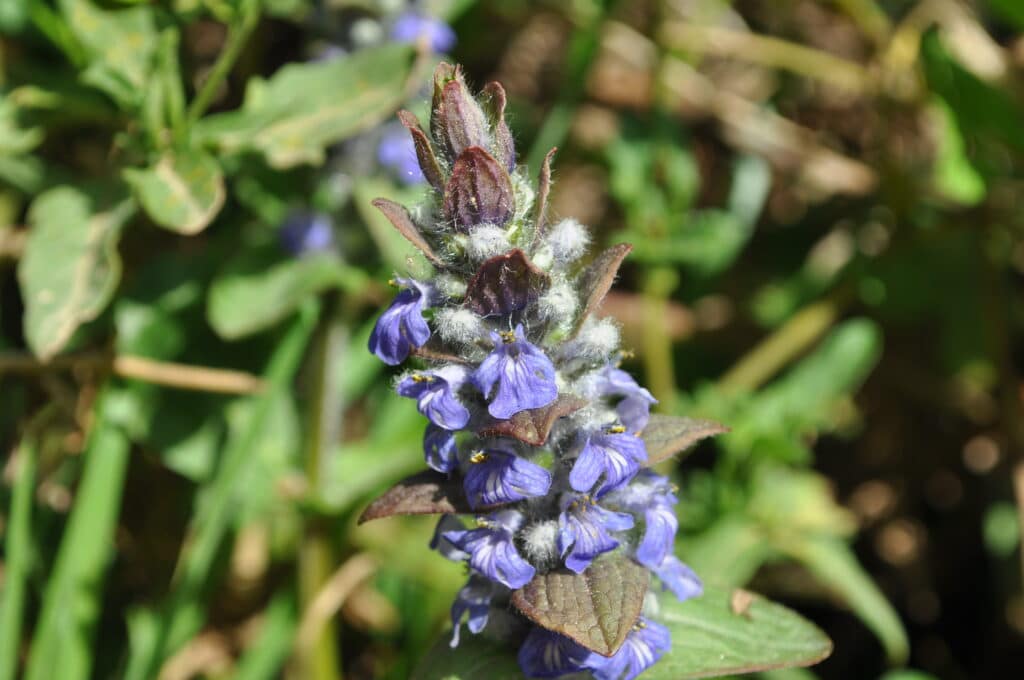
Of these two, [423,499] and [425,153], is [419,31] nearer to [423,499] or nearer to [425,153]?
[425,153]

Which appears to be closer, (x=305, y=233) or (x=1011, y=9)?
(x=305, y=233)

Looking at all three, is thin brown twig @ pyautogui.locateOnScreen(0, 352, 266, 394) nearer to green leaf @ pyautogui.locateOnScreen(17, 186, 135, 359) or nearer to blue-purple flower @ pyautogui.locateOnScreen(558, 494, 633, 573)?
green leaf @ pyautogui.locateOnScreen(17, 186, 135, 359)

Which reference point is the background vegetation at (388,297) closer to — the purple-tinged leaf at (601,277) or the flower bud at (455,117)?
the flower bud at (455,117)

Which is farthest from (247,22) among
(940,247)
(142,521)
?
(940,247)

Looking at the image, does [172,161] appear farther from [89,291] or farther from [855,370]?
[855,370]

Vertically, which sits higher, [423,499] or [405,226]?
[405,226]

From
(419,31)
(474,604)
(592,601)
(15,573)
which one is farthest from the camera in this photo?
(419,31)

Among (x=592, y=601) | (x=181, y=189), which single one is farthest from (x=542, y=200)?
(x=181, y=189)
